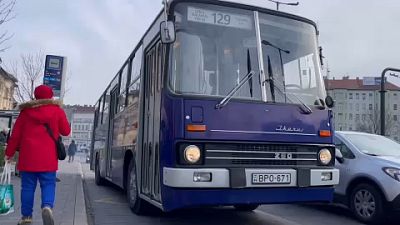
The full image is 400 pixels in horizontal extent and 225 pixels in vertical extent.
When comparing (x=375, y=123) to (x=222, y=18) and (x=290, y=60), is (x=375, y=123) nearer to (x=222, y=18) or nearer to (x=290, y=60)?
(x=290, y=60)

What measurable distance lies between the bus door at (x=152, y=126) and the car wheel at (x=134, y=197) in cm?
60

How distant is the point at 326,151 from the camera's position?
6.80m

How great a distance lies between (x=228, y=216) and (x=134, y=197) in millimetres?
1722

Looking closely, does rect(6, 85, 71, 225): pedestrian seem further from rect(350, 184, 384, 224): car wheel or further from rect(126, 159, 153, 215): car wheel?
rect(350, 184, 384, 224): car wheel

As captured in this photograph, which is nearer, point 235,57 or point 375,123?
point 235,57

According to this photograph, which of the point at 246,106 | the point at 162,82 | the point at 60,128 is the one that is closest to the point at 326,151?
the point at 246,106

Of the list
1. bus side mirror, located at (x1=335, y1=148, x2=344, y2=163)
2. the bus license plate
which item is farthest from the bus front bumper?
bus side mirror, located at (x1=335, y1=148, x2=344, y2=163)

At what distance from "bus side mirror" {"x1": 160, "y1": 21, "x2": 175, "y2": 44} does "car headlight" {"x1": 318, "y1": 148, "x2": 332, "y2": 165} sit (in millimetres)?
2635

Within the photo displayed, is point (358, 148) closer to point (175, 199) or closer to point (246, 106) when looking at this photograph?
point (246, 106)

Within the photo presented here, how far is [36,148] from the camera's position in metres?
6.04

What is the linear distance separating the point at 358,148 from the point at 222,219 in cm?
300

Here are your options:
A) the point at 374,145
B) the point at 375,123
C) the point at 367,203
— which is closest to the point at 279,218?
the point at 367,203

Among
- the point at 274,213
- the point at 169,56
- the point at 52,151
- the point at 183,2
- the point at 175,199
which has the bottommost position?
the point at 274,213

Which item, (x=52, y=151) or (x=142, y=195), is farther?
(x=142, y=195)
